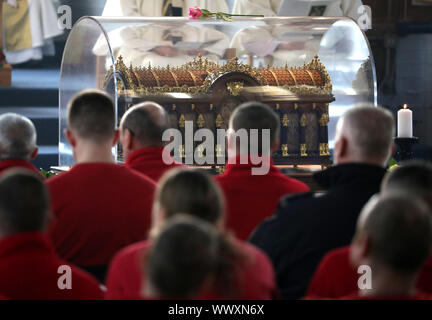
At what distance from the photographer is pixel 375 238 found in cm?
180

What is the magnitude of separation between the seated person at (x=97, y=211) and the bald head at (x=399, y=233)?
1273mm

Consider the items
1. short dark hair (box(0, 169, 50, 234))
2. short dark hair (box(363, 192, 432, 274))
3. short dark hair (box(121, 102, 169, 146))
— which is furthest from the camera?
short dark hair (box(121, 102, 169, 146))

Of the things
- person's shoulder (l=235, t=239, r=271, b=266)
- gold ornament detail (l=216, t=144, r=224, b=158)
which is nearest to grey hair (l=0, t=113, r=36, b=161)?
gold ornament detail (l=216, t=144, r=224, b=158)

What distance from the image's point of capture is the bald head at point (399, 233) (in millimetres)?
1773

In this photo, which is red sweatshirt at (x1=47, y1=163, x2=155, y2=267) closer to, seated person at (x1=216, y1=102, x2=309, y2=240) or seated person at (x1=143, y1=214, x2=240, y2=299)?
seated person at (x1=216, y1=102, x2=309, y2=240)

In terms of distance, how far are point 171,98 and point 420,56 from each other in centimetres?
395

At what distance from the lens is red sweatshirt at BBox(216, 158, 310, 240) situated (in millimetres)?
3398

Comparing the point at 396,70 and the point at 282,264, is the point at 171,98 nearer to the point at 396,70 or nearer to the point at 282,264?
the point at 282,264

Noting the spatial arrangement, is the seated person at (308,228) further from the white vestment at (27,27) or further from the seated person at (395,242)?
the white vestment at (27,27)

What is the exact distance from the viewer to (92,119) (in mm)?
3299

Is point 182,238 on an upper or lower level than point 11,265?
upper

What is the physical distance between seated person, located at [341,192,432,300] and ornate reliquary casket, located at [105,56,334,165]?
377 centimetres
